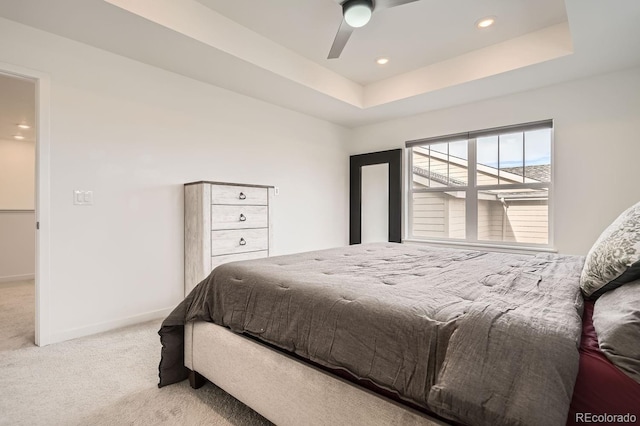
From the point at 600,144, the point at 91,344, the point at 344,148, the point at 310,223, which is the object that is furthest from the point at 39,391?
the point at 600,144

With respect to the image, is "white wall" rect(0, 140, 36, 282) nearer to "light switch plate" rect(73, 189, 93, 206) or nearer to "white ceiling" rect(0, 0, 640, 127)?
"light switch plate" rect(73, 189, 93, 206)

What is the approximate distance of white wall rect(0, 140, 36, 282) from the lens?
4.53 metres

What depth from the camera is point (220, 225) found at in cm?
293

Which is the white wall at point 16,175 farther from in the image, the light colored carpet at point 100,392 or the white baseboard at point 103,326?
the light colored carpet at point 100,392

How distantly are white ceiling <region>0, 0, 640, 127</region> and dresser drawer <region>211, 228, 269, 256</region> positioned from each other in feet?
5.16

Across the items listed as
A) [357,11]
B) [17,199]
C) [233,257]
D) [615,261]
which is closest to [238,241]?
[233,257]

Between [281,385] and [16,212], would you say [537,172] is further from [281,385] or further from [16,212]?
[16,212]

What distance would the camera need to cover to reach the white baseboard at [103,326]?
7.90 feet

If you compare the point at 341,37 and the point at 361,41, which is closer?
the point at 341,37

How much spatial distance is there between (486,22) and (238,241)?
302 centimetres

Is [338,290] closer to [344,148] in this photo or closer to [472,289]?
[472,289]

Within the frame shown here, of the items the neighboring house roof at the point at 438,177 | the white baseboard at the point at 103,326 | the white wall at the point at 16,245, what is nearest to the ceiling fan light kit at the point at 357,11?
the neighboring house roof at the point at 438,177

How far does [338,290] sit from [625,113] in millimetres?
3520

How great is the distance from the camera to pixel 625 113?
9.61ft
